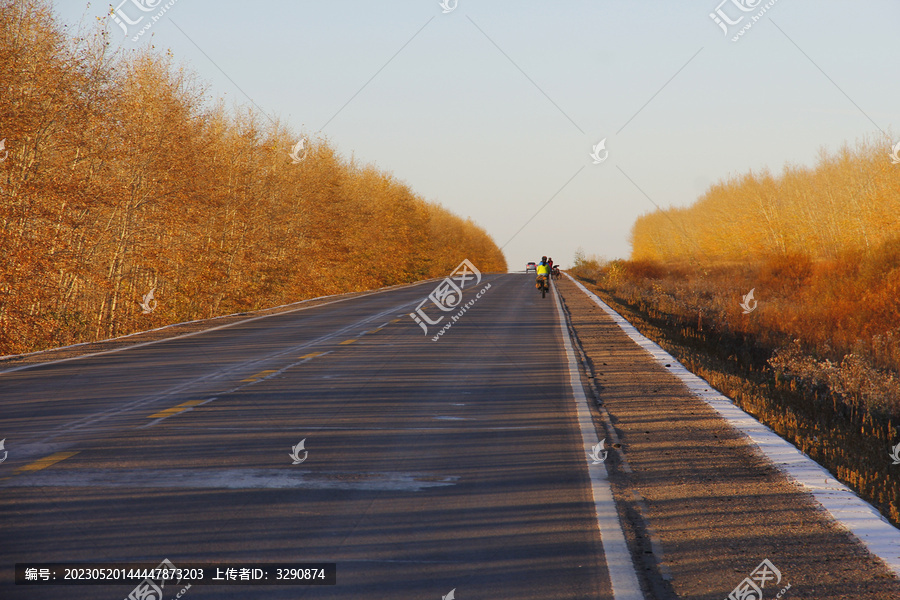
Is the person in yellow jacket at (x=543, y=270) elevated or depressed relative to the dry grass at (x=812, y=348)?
elevated

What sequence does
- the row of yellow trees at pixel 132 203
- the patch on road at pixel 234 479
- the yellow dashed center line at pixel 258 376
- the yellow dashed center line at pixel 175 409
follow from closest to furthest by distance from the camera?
1. the patch on road at pixel 234 479
2. the yellow dashed center line at pixel 175 409
3. the yellow dashed center line at pixel 258 376
4. the row of yellow trees at pixel 132 203

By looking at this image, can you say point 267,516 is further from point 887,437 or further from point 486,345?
point 486,345

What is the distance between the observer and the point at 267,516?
5.43 metres

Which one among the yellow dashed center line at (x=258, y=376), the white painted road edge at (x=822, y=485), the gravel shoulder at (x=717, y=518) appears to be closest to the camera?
the gravel shoulder at (x=717, y=518)

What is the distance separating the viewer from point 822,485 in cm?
647
